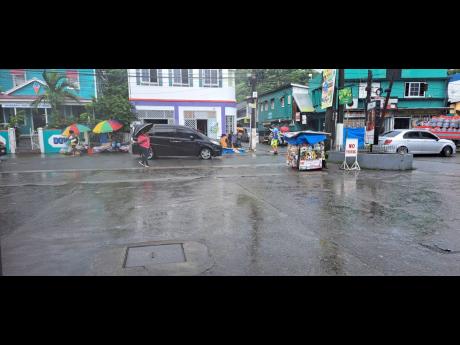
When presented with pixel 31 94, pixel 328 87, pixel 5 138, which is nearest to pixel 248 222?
pixel 328 87

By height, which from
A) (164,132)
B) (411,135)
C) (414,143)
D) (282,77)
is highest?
(282,77)

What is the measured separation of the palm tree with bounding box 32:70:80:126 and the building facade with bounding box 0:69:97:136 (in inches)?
33.3

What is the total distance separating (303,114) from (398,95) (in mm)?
7944

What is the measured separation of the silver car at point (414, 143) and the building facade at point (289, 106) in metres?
12.2

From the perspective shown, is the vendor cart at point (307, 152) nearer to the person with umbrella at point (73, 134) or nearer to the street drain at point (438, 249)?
the street drain at point (438, 249)

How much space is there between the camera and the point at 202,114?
2556cm

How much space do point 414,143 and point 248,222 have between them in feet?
51.2

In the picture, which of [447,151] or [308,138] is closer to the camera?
[308,138]

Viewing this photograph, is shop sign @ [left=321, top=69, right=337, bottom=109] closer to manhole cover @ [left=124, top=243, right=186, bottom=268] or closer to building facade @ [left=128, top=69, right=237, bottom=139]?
building facade @ [left=128, top=69, right=237, bottom=139]

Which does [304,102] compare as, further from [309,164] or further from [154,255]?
[154,255]

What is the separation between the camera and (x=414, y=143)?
1792cm

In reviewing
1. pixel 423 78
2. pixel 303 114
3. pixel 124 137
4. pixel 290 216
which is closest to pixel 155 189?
pixel 290 216

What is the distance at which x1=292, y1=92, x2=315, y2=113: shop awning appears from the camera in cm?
3094

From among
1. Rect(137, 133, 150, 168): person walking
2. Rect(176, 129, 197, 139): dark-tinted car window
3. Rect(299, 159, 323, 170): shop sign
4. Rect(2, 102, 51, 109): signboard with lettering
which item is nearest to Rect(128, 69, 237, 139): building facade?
Rect(2, 102, 51, 109): signboard with lettering
